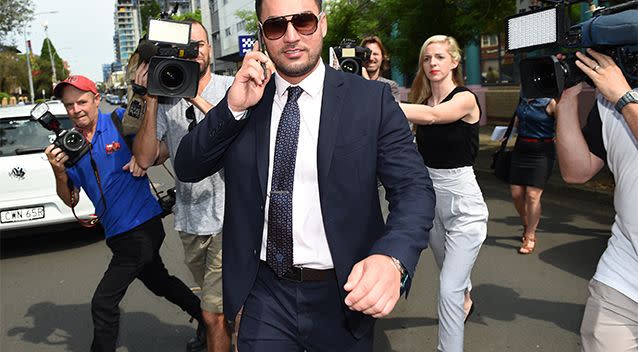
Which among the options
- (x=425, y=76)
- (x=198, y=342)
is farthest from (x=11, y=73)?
(x=425, y=76)

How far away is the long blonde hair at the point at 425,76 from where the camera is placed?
3951 millimetres

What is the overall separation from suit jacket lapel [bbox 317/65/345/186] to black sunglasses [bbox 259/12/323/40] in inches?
8.1

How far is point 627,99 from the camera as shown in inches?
87.9

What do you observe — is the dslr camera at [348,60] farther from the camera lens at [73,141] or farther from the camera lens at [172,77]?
the camera lens at [73,141]

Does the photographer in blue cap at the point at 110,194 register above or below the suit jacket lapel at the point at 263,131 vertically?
below

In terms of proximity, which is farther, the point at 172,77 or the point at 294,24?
the point at 172,77

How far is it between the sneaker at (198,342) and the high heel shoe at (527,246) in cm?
340

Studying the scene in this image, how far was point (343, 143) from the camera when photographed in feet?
7.00

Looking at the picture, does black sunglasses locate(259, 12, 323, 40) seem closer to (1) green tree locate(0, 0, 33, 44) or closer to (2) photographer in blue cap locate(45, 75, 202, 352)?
(2) photographer in blue cap locate(45, 75, 202, 352)

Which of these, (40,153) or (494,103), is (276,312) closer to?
(40,153)

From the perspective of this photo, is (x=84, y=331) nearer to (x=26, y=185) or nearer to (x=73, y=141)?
(x=73, y=141)

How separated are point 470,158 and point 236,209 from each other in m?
→ 1.98

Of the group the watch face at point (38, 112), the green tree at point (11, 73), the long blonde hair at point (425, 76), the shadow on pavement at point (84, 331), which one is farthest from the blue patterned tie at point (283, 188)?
the green tree at point (11, 73)

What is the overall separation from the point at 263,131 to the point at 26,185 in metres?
6.00
